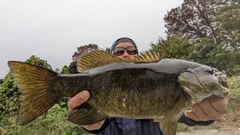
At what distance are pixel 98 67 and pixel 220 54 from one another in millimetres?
15736

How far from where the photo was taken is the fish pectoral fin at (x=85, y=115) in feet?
5.68

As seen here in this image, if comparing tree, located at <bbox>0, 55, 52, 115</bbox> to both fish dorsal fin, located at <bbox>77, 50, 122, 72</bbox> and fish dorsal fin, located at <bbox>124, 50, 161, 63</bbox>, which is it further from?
fish dorsal fin, located at <bbox>124, 50, 161, 63</bbox>

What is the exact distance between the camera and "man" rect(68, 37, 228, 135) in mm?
1771

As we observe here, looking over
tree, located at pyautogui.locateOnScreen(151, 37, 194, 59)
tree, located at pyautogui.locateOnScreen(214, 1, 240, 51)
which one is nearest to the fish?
tree, located at pyautogui.locateOnScreen(151, 37, 194, 59)

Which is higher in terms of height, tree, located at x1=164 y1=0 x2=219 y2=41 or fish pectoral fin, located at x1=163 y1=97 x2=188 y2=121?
tree, located at x1=164 y1=0 x2=219 y2=41

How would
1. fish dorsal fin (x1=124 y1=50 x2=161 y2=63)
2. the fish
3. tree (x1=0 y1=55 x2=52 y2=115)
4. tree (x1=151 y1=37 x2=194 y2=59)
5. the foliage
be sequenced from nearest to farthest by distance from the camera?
1. the fish
2. fish dorsal fin (x1=124 y1=50 x2=161 y2=63)
3. the foliage
4. tree (x1=0 y1=55 x2=52 y2=115)
5. tree (x1=151 y1=37 x2=194 y2=59)

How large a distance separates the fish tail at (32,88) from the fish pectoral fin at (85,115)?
0.59 ft

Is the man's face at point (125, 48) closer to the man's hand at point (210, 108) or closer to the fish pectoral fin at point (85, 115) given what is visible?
the man's hand at point (210, 108)

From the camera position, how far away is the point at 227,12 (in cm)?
1672

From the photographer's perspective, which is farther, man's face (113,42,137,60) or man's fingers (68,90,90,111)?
man's face (113,42,137,60)

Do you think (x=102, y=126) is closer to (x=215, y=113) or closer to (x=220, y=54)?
(x=215, y=113)

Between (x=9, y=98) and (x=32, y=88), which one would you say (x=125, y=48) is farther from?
(x=9, y=98)

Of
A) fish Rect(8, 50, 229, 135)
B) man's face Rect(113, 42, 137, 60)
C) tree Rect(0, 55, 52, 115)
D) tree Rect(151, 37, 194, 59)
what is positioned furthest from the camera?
tree Rect(151, 37, 194, 59)

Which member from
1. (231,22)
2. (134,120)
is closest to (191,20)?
(231,22)
